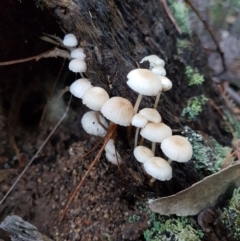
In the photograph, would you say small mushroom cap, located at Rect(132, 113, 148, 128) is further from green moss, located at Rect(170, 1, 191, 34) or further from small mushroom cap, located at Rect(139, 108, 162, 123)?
green moss, located at Rect(170, 1, 191, 34)

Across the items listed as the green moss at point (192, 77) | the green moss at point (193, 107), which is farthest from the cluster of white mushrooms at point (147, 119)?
the green moss at point (192, 77)

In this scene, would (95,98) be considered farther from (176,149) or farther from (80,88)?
(176,149)

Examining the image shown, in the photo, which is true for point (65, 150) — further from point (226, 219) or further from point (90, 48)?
point (226, 219)

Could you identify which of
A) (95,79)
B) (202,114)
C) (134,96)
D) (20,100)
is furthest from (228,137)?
(20,100)

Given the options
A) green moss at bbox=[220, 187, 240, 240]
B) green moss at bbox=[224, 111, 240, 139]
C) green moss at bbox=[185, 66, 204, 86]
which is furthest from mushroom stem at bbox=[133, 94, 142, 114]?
green moss at bbox=[224, 111, 240, 139]

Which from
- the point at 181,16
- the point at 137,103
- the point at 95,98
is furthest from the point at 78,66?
the point at 181,16

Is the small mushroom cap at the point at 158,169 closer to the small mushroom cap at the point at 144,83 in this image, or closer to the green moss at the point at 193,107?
the small mushroom cap at the point at 144,83

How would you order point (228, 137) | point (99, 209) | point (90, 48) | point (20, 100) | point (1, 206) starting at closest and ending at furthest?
point (90, 48)
point (99, 209)
point (1, 206)
point (20, 100)
point (228, 137)
